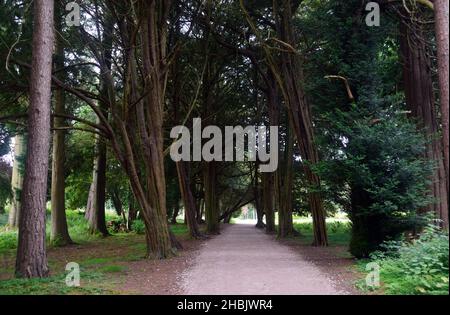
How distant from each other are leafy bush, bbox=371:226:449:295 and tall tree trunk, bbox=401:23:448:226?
3.49 meters

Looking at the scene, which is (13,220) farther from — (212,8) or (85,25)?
(212,8)

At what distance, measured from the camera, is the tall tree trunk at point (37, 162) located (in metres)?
9.03

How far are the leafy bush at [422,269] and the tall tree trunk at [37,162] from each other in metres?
6.65

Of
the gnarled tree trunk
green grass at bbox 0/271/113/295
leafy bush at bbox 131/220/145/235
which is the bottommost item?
leafy bush at bbox 131/220/145/235

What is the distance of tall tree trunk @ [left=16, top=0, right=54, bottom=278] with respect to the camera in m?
9.03

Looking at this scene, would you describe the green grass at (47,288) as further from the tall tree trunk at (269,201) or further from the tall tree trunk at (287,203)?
the tall tree trunk at (269,201)

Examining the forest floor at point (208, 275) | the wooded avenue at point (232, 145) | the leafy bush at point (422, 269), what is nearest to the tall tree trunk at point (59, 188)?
the forest floor at point (208, 275)

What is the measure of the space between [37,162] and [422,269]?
7590mm

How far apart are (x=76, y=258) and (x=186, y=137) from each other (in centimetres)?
1040

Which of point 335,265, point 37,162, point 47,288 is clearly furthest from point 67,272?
point 335,265

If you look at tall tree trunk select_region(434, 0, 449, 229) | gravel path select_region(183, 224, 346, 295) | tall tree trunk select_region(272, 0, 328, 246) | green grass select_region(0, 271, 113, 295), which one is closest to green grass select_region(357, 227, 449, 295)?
gravel path select_region(183, 224, 346, 295)

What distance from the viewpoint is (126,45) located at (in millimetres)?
15953

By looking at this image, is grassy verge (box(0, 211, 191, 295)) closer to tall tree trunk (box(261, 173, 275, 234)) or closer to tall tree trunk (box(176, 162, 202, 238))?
tall tree trunk (box(176, 162, 202, 238))

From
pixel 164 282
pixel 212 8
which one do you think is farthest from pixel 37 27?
pixel 212 8
